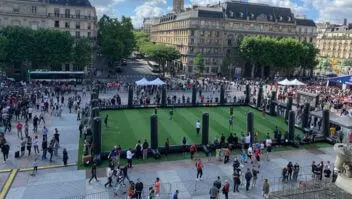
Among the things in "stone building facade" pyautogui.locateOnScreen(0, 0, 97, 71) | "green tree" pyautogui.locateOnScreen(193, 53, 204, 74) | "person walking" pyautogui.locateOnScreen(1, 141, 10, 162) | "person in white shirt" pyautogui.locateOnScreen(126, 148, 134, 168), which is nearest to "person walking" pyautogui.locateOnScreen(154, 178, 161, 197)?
"person in white shirt" pyautogui.locateOnScreen(126, 148, 134, 168)

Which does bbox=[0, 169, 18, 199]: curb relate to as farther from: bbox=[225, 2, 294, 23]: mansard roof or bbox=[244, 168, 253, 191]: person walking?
bbox=[225, 2, 294, 23]: mansard roof

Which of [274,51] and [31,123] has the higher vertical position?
[274,51]

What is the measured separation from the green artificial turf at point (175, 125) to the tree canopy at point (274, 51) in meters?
39.0

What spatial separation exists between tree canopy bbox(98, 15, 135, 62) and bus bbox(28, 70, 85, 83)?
56.5 ft

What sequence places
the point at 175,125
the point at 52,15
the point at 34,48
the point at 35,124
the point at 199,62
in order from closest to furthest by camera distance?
1. the point at 35,124
2. the point at 175,125
3. the point at 34,48
4. the point at 52,15
5. the point at 199,62

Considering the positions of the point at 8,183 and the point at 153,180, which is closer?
the point at 8,183

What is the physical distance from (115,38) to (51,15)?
14385 mm

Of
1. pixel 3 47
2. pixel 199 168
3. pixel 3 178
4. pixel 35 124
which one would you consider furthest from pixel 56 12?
pixel 199 168

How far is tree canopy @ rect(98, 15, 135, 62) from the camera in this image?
77188 millimetres

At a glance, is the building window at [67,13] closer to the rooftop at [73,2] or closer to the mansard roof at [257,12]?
the rooftop at [73,2]

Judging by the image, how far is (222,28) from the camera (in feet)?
297

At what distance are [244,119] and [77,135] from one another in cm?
1878

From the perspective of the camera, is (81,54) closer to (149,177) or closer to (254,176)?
(149,177)

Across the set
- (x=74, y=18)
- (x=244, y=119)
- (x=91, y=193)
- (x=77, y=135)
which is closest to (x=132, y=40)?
(x=74, y=18)
